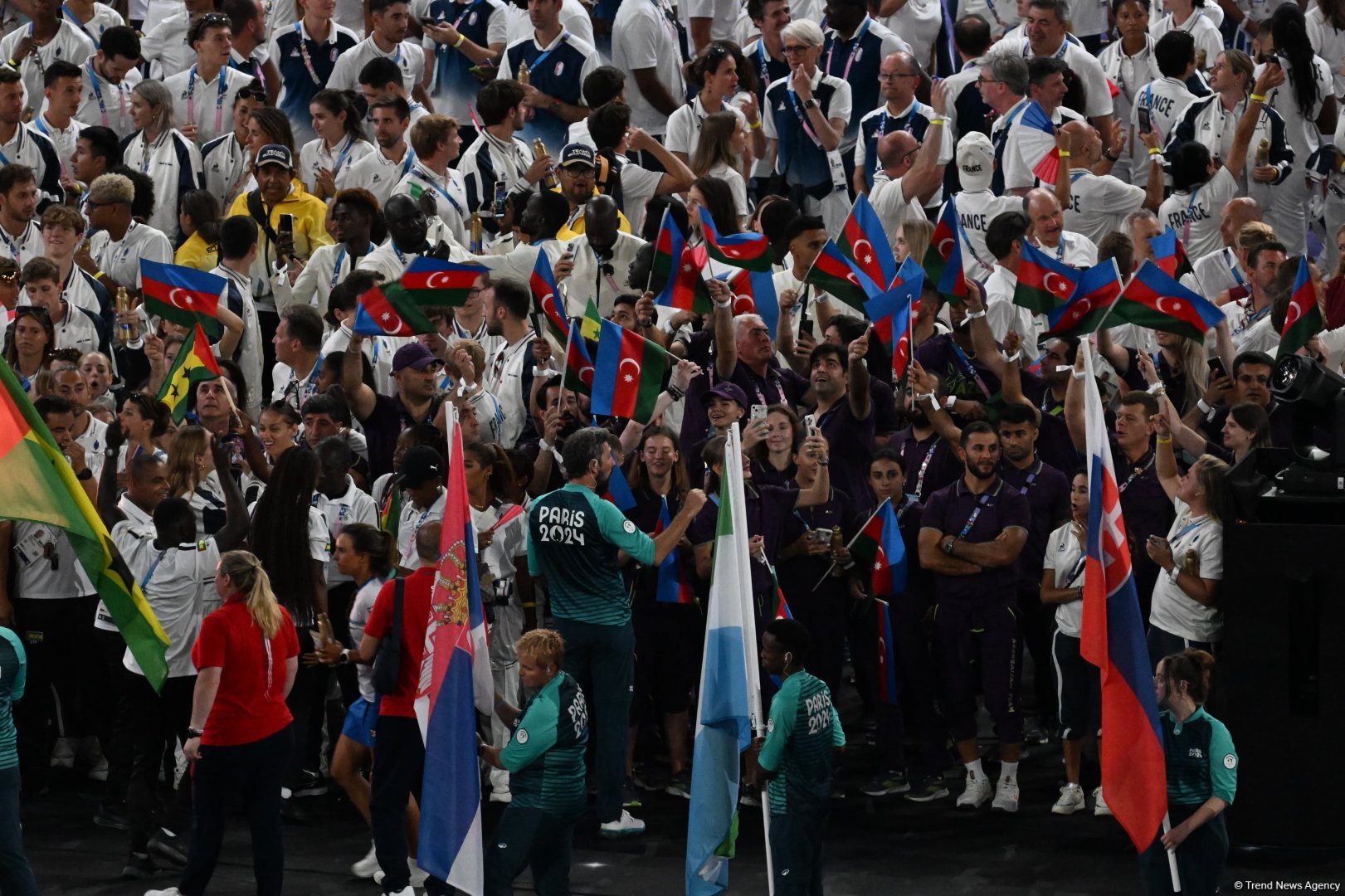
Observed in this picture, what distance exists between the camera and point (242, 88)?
1535cm

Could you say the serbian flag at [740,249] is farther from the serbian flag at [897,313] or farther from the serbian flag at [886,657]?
the serbian flag at [886,657]

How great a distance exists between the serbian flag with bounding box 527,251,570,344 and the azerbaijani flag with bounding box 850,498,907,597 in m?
2.10

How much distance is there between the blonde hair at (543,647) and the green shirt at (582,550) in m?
1.11

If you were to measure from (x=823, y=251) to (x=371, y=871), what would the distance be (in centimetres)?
436

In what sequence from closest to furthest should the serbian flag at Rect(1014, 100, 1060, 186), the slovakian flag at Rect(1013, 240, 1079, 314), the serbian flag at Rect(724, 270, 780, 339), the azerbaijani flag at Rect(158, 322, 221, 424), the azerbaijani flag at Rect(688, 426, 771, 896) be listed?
the azerbaijani flag at Rect(688, 426, 771, 896)
the azerbaijani flag at Rect(158, 322, 221, 424)
the slovakian flag at Rect(1013, 240, 1079, 314)
the serbian flag at Rect(724, 270, 780, 339)
the serbian flag at Rect(1014, 100, 1060, 186)

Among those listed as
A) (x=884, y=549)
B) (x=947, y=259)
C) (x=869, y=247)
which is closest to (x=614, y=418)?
(x=869, y=247)

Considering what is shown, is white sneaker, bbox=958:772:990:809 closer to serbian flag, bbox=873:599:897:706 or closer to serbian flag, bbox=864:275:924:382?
serbian flag, bbox=873:599:897:706

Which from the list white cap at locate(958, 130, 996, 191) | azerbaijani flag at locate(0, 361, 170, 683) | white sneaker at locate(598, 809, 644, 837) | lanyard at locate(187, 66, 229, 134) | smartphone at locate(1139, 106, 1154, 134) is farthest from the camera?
lanyard at locate(187, 66, 229, 134)

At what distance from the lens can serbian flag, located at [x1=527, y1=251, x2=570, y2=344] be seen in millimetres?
11906

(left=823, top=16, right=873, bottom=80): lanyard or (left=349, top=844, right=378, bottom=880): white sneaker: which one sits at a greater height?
(left=823, top=16, right=873, bottom=80): lanyard

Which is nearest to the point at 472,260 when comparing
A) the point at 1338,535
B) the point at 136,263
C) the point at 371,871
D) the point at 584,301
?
the point at 584,301

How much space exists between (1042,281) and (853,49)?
14.1 ft

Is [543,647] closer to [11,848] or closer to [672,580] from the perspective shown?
[672,580]

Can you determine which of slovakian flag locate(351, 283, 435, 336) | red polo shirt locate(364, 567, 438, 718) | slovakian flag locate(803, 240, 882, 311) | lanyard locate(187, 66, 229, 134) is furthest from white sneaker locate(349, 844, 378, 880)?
lanyard locate(187, 66, 229, 134)
